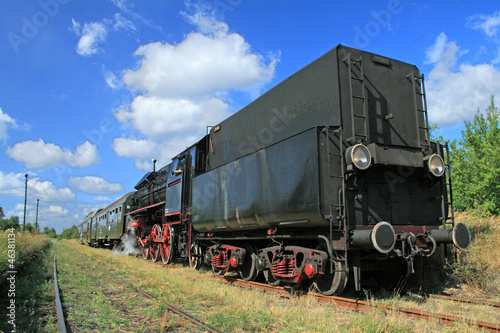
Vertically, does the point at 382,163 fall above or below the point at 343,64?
below

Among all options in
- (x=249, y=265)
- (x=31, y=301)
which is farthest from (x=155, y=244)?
(x=31, y=301)

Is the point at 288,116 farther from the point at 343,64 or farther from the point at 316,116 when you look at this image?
the point at 343,64

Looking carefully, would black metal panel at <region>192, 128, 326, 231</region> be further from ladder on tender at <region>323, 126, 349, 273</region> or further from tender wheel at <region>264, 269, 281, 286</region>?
tender wheel at <region>264, 269, 281, 286</region>

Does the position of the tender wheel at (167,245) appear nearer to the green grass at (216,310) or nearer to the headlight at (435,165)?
the green grass at (216,310)

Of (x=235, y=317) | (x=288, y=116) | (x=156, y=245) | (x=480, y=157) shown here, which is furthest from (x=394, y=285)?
(x=480, y=157)

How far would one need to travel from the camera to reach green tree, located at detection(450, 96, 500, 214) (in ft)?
54.7

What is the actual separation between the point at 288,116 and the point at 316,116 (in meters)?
0.82

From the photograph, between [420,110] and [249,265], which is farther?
[249,265]

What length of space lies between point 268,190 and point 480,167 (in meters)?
15.9

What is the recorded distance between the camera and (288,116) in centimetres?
682

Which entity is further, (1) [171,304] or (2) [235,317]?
(1) [171,304]

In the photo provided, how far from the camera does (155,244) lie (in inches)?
547

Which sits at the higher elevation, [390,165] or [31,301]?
[390,165]

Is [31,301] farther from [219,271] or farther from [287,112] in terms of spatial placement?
[287,112]
